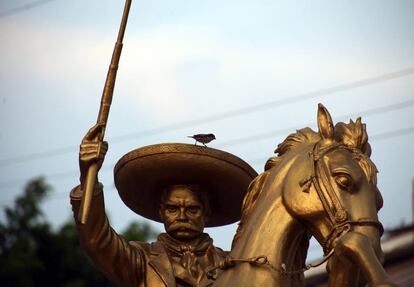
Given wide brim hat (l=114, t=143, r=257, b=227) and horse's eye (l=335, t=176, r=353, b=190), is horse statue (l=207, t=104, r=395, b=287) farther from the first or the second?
wide brim hat (l=114, t=143, r=257, b=227)

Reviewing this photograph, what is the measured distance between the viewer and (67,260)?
35531 millimetres

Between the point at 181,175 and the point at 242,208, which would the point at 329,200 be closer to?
the point at 242,208

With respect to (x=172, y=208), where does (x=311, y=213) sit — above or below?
below

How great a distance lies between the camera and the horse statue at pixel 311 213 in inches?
388

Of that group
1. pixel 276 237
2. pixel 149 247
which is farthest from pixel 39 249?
pixel 276 237

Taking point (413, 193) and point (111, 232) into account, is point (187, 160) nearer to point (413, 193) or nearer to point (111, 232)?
point (111, 232)

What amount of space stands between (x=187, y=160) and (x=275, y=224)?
3.17ft

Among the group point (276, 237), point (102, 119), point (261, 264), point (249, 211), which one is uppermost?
point (102, 119)

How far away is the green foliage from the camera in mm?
35156

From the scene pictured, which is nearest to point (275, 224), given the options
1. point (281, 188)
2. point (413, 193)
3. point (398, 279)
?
point (281, 188)

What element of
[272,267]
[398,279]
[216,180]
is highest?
[398,279]

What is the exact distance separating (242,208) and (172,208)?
2.57 feet

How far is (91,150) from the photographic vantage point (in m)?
10.3

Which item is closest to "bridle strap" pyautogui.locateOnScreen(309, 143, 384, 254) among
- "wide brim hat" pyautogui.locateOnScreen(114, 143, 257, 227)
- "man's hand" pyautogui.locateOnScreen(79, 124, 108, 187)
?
"wide brim hat" pyautogui.locateOnScreen(114, 143, 257, 227)
